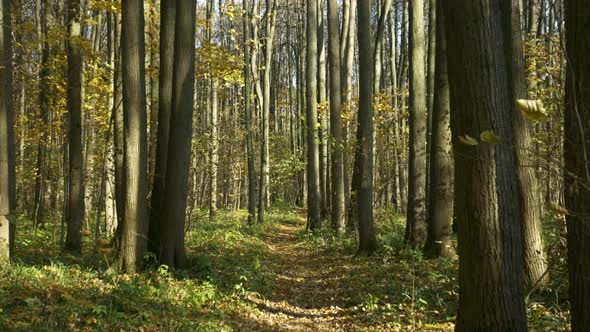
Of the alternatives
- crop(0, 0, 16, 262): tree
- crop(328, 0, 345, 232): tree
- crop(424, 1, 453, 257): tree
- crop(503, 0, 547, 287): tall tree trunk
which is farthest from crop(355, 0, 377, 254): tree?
crop(0, 0, 16, 262): tree

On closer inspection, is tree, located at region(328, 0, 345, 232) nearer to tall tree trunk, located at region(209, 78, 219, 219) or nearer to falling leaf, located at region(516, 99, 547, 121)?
tall tree trunk, located at region(209, 78, 219, 219)

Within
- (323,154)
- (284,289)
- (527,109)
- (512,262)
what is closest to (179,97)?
(284,289)

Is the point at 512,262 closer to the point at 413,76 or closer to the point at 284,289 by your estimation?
the point at 284,289

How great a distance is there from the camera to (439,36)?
29.5ft

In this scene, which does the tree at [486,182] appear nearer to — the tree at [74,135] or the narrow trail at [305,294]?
the narrow trail at [305,294]

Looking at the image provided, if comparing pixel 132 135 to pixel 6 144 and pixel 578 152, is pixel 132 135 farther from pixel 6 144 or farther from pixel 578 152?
pixel 578 152

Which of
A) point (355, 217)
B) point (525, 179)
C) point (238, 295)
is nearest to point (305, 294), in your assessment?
point (238, 295)

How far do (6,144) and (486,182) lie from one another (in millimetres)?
6799

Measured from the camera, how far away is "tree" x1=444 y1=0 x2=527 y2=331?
3799mm

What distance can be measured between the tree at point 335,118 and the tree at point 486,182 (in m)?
10.0

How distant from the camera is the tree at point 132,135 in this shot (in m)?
7.25

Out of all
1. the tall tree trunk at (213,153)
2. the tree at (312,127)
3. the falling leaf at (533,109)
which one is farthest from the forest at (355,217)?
the tall tree trunk at (213,153)

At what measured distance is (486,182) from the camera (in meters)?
3.81

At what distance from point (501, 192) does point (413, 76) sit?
6.54 m
